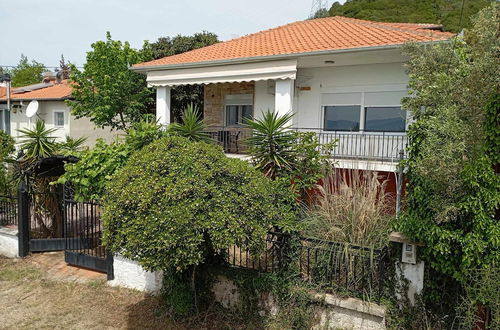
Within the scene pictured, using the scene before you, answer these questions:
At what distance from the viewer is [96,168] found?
8297mm

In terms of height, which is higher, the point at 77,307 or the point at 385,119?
the point at 385,119

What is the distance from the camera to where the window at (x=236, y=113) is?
A: 48.9ft

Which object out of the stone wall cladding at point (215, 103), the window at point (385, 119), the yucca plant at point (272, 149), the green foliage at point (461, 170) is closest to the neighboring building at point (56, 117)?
the stone wall cladding at point (215, 103)

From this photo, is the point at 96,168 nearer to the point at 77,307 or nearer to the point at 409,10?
the point at 77,307

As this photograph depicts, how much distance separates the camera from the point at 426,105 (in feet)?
21.2

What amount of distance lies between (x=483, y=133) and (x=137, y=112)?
15944 mm

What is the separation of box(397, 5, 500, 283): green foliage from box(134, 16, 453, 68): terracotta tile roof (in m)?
4.56

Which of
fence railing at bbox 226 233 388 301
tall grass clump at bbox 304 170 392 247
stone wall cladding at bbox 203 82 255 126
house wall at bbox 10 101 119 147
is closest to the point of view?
fence railing at bbox 226 233 388 301

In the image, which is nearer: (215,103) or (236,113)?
(236,113)

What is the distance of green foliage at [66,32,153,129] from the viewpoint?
17.4 meters

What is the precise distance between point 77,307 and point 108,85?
12556 millimetres

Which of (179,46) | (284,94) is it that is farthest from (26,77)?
(284,94)

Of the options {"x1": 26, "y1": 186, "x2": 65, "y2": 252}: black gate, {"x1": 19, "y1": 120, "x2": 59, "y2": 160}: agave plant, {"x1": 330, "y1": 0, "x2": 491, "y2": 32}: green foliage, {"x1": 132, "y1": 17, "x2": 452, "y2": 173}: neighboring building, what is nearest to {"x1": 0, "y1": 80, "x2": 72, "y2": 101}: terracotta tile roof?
{"x1": 132, "y1": 17, "x2": 452, "y2": 173}: neighboring building

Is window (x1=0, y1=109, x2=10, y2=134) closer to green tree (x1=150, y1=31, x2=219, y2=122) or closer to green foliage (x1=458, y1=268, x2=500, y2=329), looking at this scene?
green tree (x1=150, y1=31, x2=219, y2=122)
